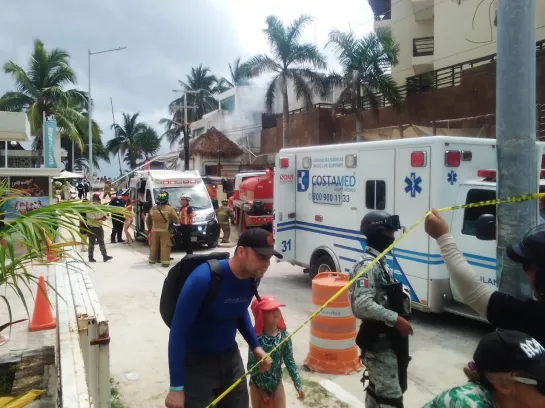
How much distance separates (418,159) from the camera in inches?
265

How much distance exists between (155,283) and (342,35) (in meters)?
18.2

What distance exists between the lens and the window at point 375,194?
7391 millimetres

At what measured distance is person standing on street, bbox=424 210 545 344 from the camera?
2080mm

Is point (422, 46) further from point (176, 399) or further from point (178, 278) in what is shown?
point (176, 399)

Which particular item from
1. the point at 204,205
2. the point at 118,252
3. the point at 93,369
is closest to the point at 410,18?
the point at 204,205

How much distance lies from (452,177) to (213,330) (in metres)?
4.68

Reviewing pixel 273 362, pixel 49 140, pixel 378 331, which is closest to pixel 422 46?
pixel 49 140

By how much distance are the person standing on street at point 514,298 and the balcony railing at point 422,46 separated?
28555 mm

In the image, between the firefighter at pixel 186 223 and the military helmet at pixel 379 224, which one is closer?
the military helmet at pixel 379 224

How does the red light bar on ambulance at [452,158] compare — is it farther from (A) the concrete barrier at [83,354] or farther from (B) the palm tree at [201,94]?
(B) the palm tree at [201,94]

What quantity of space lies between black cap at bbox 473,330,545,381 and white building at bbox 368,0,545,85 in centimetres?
2212

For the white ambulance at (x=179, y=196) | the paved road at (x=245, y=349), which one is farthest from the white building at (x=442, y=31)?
the paved road at (x=245, y=349)

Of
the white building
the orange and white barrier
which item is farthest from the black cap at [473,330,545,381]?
the white building

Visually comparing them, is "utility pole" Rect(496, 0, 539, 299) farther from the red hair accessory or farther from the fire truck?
the fire truck
